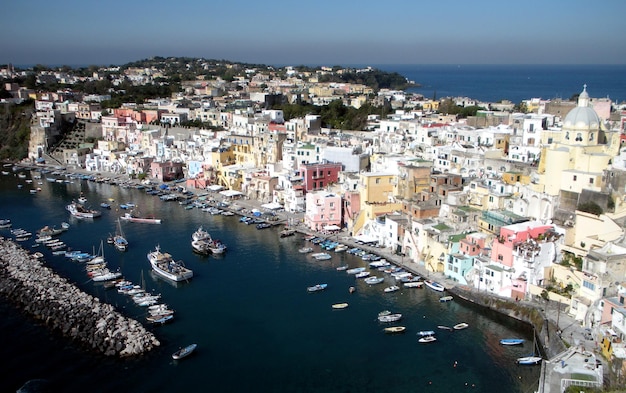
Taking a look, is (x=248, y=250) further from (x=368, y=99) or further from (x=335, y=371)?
(x=368, y=99)

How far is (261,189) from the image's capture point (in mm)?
32906

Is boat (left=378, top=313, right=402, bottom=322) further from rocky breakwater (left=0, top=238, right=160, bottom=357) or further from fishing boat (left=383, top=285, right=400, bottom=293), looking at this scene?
rocky breakwater (left=0, top=238, right=160, bottom=357)

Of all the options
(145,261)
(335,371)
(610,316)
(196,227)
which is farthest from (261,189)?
(610,316)

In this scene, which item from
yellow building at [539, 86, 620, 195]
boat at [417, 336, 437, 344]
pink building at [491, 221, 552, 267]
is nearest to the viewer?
boat at [417, 336, 437, 344]

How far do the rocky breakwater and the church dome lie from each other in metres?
17.6

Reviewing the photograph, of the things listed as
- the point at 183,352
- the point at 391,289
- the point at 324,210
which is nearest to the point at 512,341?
the point at 391,289

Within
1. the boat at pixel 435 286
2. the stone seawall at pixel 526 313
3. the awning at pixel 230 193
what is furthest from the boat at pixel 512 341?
the awning at pixel 230 193

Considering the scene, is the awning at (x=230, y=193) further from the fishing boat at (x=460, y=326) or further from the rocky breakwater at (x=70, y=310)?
the fishing boat at (x=460, y=326)

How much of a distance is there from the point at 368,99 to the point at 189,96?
2007 cm

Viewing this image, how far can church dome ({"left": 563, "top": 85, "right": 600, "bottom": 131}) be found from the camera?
22.2 meters

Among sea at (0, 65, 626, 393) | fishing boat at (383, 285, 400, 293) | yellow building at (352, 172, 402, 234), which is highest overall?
yellow building at (352, 172, 402, 234)

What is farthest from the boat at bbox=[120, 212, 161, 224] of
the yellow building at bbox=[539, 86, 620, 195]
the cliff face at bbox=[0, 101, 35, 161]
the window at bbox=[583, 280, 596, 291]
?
the cliff face at bbox=[0, 101, 35, 161]

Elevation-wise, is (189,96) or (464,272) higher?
(189,96)

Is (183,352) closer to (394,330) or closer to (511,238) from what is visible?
(394,330)
